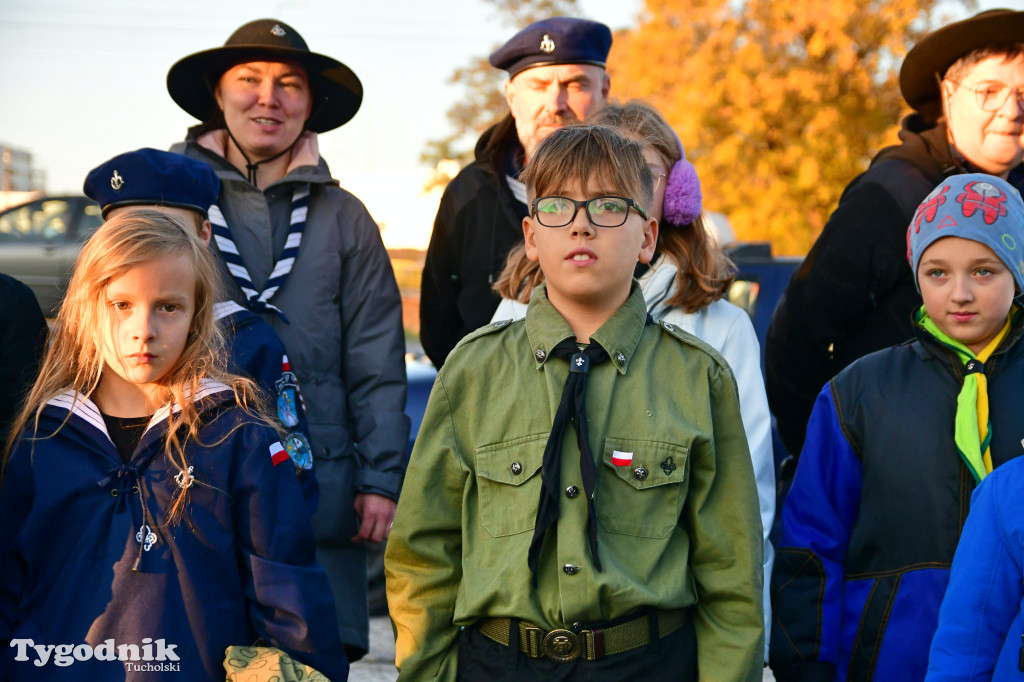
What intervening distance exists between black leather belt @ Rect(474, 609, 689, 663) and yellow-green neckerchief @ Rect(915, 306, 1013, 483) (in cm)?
91

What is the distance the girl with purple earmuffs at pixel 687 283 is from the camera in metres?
3.11

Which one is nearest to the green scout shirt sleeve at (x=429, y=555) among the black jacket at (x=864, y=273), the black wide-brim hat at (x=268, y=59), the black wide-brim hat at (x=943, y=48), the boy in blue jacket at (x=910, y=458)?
the boy in blue jacket at (x=910, y=458)

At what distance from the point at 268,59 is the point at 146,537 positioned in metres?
2.01

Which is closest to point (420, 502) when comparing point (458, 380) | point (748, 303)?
point (458, 380)

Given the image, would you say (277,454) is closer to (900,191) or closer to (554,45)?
(554,45)

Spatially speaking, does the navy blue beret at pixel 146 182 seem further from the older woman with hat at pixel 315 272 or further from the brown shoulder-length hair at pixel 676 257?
the brown shoulder-length hair at pixel 676 257

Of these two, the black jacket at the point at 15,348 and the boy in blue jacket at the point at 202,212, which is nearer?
the black jacket at the point at 15,348

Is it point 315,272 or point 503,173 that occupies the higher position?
point 503,173

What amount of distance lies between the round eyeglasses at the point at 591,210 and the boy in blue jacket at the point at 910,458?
861mm

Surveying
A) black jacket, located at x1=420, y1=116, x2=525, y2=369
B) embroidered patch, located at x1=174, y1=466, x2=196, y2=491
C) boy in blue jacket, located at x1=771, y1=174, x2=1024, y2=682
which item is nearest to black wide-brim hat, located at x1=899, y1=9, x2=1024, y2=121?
boy in blue jacket, located at x1=771, y1=174, x2=1024, y2=682

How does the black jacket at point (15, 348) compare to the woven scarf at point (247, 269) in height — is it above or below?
below

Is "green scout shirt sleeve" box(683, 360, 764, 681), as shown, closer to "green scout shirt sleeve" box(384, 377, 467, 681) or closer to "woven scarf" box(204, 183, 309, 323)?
"green scout shirt sleeve" box(384, 377, 467, 681)

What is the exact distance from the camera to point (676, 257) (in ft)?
10.8

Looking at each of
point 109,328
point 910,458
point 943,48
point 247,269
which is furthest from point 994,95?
point 109,328
